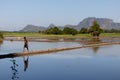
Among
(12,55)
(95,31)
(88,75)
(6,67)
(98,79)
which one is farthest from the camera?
(95,31)

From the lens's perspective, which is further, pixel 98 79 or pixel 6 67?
pixel 6 67

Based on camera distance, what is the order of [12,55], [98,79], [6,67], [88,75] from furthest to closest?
[12,55]
[6,67]
[88,75]
[98,79]

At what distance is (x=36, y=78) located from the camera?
13477mm

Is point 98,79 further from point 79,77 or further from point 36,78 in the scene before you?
point 36,78

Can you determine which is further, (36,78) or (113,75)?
(113,75)

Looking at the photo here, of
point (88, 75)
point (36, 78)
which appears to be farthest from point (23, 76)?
point (88, 75)

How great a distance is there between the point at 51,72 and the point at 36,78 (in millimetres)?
2040

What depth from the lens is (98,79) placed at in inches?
529

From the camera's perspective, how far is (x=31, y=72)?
15.2 metres

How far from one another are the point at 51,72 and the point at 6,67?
3151mm

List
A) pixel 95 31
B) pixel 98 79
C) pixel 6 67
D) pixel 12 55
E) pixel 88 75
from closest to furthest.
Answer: pixel 98 79, pixel 88 75, pixel 6 67, pixel 12 55, pixel 95 31

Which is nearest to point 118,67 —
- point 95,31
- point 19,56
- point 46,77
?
point 46,77

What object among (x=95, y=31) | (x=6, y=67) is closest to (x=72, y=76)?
(x=6, y=67)

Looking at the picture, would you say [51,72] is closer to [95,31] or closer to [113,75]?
[113,75]
